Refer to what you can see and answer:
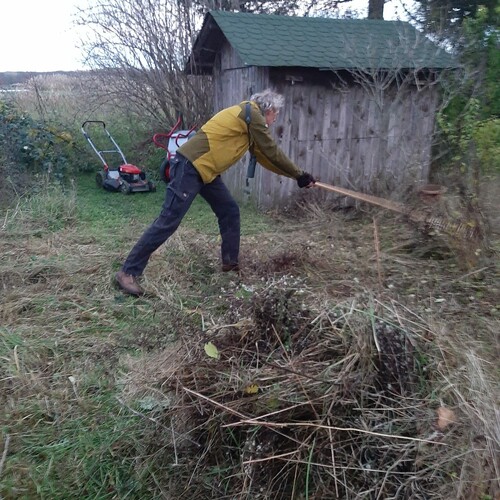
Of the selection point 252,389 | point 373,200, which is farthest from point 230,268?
point 252,389

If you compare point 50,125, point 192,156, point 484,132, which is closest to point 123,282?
point 192,156

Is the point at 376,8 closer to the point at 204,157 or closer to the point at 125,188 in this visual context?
the point at 125,188

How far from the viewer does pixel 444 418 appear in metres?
2.26

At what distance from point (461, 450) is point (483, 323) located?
1.59 m

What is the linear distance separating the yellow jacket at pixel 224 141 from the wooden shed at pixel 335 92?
276cm

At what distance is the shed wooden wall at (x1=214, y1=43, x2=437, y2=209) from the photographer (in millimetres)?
7297

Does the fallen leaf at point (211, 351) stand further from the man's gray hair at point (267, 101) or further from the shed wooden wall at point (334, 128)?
the shed wooden wall at point (334, 128)

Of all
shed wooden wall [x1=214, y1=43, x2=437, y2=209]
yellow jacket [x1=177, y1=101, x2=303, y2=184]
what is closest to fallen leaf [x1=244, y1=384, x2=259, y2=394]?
yellow jacket [x1=177, y1=101, x2=303, y2=184]

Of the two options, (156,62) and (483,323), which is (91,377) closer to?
(483,323)

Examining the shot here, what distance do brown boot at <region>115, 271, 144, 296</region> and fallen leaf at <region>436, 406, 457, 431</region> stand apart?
2658mm

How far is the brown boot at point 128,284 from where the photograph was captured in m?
4.32

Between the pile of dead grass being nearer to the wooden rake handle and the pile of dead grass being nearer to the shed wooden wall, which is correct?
the wooden rake handle

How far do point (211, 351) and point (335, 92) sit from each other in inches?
232

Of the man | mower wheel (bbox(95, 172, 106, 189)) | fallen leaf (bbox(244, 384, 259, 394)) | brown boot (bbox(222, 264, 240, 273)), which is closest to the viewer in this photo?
fallen leaf (bbox(244, 384, 259, 394))
